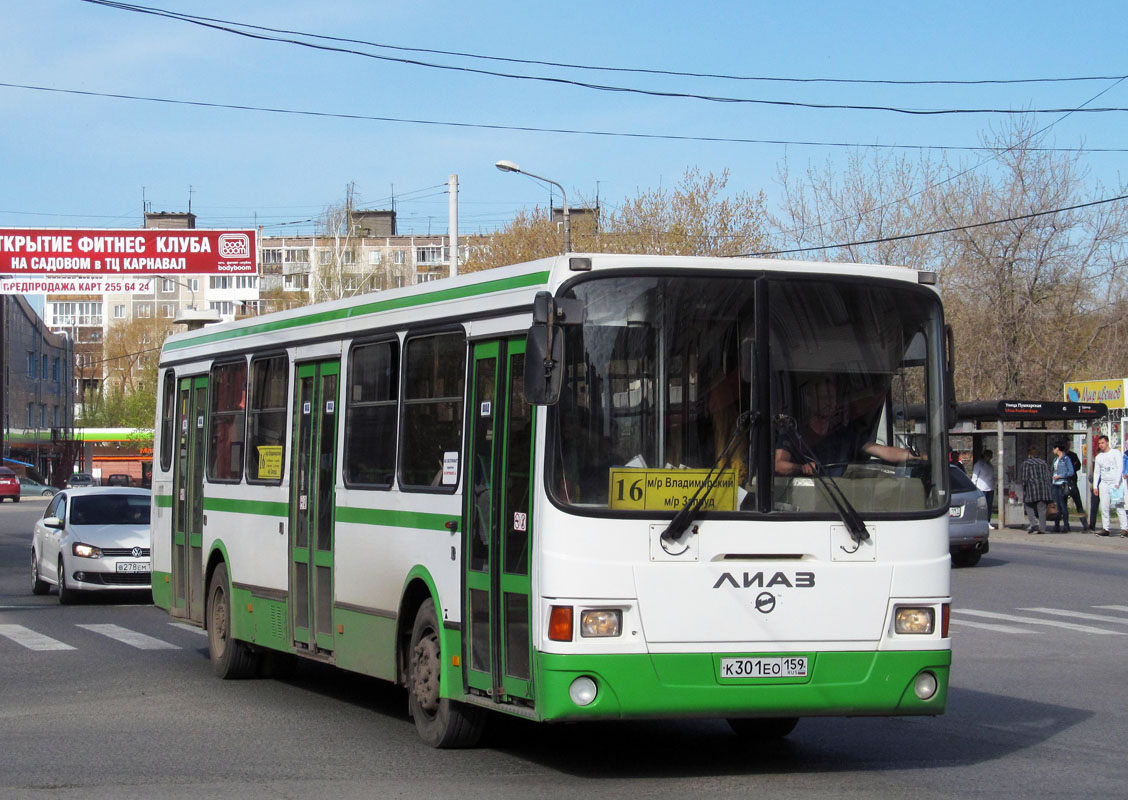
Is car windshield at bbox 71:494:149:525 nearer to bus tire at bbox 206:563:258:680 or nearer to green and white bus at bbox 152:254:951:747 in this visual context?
bus tire at bbox 206:563:258:680

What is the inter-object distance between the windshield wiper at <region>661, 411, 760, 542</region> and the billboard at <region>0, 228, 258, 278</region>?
2887 cm

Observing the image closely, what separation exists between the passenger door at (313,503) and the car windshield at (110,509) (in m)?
10.1

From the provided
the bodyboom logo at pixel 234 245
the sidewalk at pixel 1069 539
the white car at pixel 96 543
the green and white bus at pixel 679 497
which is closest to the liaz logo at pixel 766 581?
the green and white bus at pixel 679 497

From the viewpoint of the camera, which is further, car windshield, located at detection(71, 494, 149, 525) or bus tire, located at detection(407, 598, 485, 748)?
car windshield, located at detection(71, 494, 149, 525)

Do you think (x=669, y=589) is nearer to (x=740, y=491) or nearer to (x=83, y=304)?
(x=740, y=491)

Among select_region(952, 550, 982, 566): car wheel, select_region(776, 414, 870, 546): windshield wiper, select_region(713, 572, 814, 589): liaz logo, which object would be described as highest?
select_region(776, 414, 870, 546): windshield wiper

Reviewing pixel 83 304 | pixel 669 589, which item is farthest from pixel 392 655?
pixel 83 304

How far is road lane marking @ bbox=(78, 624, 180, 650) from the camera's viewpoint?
50.2 ft

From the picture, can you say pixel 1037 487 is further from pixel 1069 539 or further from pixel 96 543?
pixel 96 543

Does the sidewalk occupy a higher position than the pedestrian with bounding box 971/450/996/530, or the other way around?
the pedestrian with bounding box 971/450/996/530

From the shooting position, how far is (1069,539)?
31703 mm

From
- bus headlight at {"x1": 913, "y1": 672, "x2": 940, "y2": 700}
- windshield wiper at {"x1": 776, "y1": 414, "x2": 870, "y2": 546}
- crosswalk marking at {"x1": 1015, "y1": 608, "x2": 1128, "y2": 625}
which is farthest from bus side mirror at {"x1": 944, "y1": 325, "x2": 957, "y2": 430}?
crosswalk marking at {"x1": 1015, "y1": 608, "x2": 1128, "y2": 625}

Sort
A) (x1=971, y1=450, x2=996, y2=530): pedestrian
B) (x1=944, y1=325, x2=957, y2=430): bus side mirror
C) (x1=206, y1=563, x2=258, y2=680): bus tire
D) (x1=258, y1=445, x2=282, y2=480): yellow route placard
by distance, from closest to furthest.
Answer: (x1=944, y1=325, x2=957, y2=430): bus side mirror
(x1=258, y1=445, x2=282, y2=480): yellow route placard
(x1=206, y1=563, x2=258, y2=680): bus tire
(x1=971, y1=450, x2=996, y2=530): pedestrian

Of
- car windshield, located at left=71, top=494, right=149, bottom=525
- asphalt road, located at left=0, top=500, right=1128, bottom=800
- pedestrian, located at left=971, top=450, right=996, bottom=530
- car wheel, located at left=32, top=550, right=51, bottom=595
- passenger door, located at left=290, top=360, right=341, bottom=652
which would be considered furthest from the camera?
pedestrian, located at left=971, top=450, right=996, bottom=530
